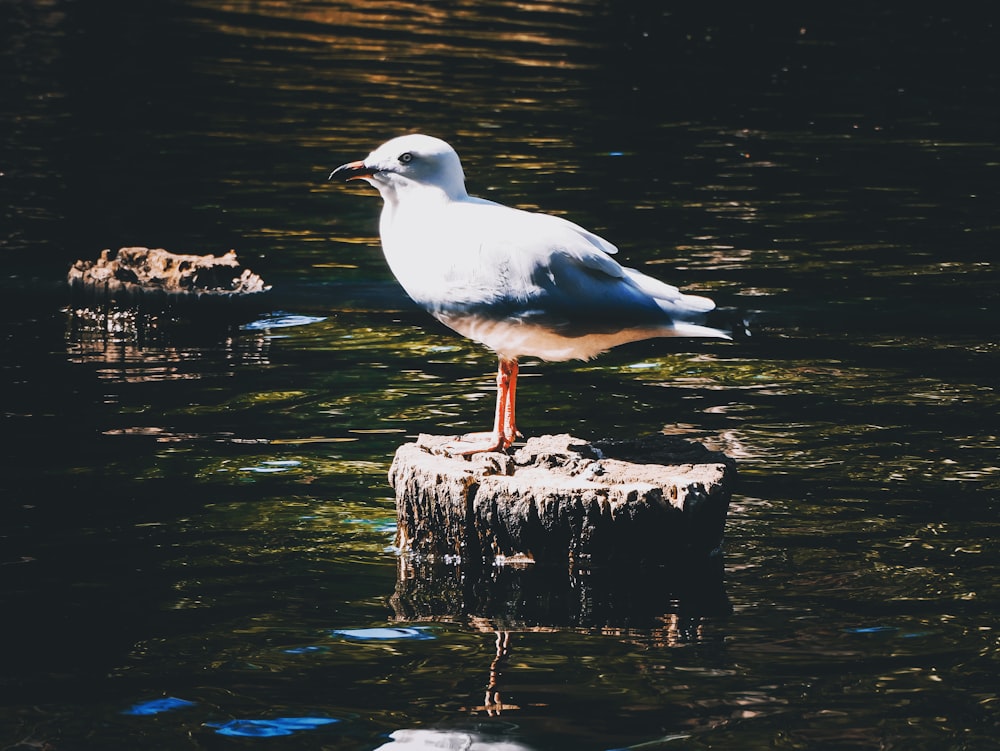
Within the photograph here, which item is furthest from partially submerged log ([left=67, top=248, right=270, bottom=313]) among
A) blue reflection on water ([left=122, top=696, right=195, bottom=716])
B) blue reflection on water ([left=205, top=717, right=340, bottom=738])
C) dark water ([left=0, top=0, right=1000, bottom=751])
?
blue reflection on water ([left=205, top=717, right=340, bottom=738])

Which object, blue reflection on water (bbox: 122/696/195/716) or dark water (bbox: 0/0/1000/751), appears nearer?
blue reflection on water (bbox: 122/696/195/716)

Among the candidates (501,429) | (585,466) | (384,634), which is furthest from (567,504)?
(384,634)

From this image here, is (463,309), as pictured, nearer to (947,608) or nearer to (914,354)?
(947,608)

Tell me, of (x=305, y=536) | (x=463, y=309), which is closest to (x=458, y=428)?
Result: (x=305, y=536)

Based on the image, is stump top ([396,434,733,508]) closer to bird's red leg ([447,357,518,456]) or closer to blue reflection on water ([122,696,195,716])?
bird's red leg ([447,357,518,456])

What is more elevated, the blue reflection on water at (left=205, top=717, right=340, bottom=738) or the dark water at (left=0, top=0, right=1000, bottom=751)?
the dark water at (left=0, top=0, right=1000, bottom=751)

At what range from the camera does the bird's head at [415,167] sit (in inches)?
290

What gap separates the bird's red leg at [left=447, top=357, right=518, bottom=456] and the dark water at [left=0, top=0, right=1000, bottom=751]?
60 centimetres

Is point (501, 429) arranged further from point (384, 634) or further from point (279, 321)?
point (279, 321)

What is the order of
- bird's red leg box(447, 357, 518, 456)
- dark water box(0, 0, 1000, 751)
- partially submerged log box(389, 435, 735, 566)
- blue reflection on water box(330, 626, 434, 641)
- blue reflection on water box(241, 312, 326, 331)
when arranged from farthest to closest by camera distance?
blue reflection on water box(241, 312, 326, 331)
bird's red leg box(447, 357, 518, 456)
partially submerged log box(389, 435, 735, 566)
blue reflection on water box(330, 626, 434, 641)
dark water box(0, 0, 1000, 751)

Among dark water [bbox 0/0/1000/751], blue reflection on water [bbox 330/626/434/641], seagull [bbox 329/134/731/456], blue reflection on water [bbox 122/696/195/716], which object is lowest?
blue reflection on water [bbox 122/696/195/716]

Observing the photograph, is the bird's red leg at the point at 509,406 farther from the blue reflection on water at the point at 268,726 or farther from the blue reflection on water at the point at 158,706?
the blue reflection on water at the point at 158,706

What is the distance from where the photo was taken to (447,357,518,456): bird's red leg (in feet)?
24.7

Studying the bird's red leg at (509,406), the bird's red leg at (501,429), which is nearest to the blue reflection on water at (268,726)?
the bird's red leg at (501,429)
